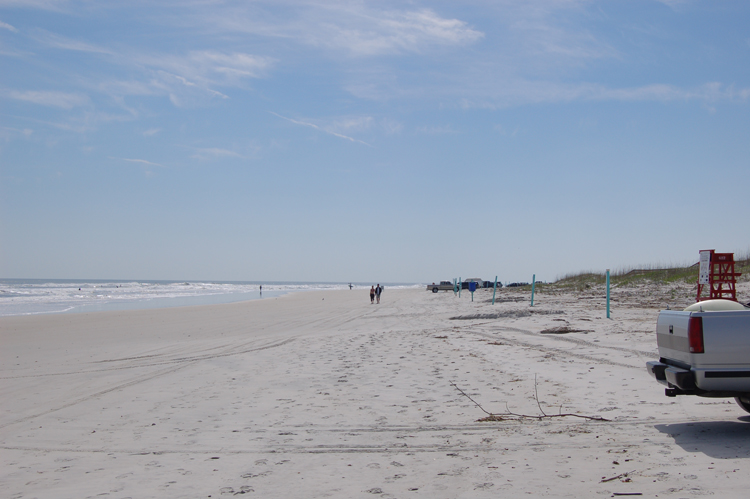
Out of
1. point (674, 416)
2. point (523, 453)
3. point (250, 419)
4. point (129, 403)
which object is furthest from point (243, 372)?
point (674, 416)

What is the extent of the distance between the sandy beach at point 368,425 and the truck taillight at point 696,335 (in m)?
0.96

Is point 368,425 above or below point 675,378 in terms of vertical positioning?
below

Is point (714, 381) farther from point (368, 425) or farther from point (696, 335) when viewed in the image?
point (368, 425)

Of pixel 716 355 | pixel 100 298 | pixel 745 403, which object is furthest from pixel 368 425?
pixel 100 298

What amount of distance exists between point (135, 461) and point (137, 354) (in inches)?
384

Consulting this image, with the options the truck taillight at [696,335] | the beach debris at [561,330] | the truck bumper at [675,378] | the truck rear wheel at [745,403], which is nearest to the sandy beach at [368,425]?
the truck rear wheel at [745,403]

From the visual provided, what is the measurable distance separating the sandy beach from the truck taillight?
0.96 meters

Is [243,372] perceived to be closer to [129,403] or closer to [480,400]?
[129,403]

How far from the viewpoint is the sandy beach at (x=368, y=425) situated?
4875mm

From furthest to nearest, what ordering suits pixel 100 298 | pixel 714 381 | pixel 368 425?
pixel 100 298 < pixel 368 425 < pixel 714 381

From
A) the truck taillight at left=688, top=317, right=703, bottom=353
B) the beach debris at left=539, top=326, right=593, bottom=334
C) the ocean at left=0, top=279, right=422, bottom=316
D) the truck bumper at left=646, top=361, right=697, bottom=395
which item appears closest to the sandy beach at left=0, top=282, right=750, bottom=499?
the truck bumper at left=646, top=361, right=697, bottom=395

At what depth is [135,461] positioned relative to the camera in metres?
5.71

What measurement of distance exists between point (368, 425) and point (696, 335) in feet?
12.7

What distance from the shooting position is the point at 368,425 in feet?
22.9
